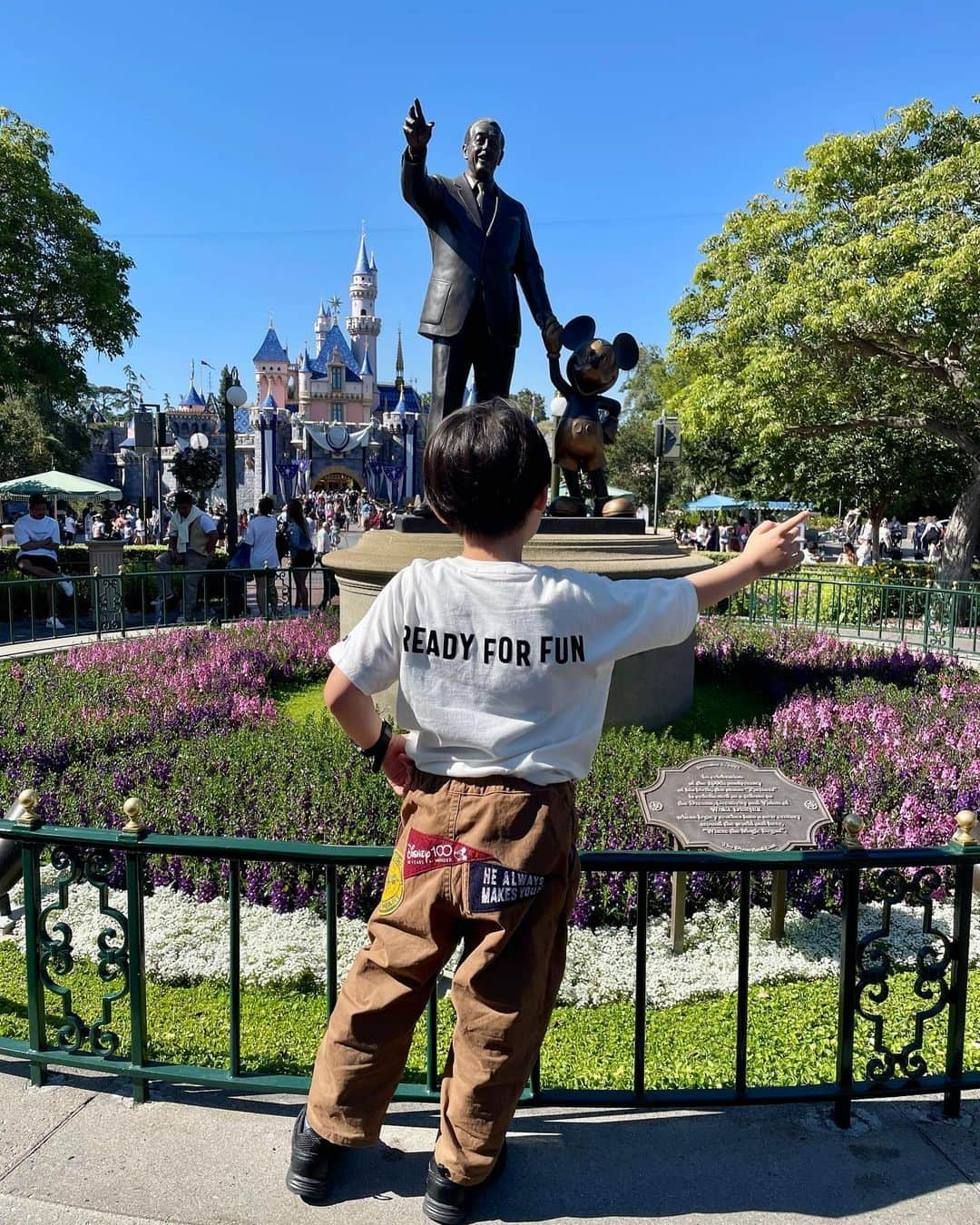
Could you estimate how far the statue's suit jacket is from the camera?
669cm

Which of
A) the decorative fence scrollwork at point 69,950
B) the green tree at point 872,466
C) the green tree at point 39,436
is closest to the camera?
the decorative fence scrollwork at point 69,950

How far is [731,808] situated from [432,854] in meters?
2.57

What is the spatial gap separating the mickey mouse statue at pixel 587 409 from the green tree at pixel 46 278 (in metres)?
12.2

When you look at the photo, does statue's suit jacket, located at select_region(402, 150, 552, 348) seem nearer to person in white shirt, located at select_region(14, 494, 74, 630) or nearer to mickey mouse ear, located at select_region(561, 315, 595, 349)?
mickey mouse ear, located at select_region(561, 315, 595, 349)

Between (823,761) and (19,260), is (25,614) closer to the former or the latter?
(19,260)

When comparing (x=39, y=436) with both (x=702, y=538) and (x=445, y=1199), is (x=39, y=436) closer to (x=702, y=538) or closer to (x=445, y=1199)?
(x=702, y=538)

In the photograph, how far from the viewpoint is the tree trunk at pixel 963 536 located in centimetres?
1830

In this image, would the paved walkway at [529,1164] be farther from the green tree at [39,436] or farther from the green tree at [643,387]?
the green tree at [643,387]

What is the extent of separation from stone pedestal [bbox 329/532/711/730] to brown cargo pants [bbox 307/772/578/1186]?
4296mm

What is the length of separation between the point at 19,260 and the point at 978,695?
1630 centimetres

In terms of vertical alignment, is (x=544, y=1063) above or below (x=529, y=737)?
below

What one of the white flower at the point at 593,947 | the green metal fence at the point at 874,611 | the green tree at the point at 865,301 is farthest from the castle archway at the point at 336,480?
the white flower at the point at 593,947

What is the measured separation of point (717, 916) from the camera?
451 cm

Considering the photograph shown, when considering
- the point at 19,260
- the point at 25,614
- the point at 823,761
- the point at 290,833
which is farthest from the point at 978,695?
the point at 19,260
